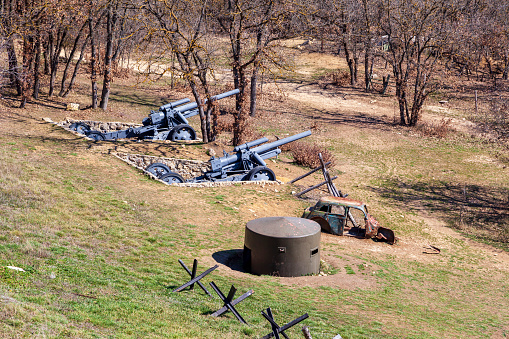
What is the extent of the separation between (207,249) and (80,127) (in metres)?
14.6

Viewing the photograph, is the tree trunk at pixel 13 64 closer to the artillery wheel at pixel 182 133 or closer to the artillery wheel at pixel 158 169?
the artillery wheel at pixel 182 133

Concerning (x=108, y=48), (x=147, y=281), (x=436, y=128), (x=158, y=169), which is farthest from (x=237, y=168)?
(x=436, y=128)

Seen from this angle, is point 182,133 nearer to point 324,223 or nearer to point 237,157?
point 237,157

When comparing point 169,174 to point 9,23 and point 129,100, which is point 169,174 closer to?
point 9,23

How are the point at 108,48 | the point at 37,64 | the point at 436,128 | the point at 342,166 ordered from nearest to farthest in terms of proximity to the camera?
1. the point at 342,166
2. the point at 37,64
3. the point at 108,48
4. the point at 436,128

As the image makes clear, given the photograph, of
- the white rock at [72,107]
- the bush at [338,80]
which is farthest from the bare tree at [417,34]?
the white rock at [72,107]

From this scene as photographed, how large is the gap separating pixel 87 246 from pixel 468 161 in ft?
76.0

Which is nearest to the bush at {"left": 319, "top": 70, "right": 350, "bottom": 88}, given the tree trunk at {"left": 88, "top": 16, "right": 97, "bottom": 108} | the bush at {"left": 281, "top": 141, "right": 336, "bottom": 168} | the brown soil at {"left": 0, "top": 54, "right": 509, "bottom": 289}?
the brown soil at {"left": 0, "top": 54, "right": 509, "bottom": 289}

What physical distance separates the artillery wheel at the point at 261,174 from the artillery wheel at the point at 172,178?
291 centimetres

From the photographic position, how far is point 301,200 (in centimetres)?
1938

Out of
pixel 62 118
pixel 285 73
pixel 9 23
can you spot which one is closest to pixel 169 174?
pixel 62 118

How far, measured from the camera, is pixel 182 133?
83.3ft

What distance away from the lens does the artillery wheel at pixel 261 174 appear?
20578 millimetres

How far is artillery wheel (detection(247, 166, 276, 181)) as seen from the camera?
2058 centimetres
